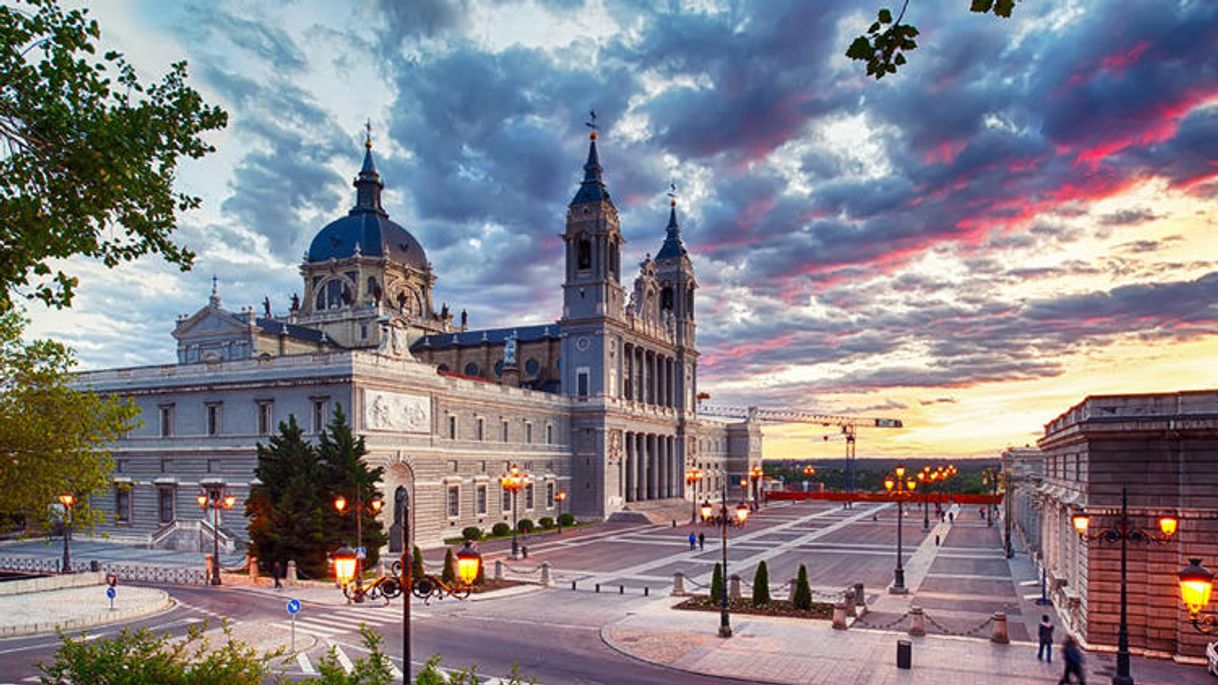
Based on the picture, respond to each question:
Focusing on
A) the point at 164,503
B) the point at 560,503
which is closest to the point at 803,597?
the point at 164,503

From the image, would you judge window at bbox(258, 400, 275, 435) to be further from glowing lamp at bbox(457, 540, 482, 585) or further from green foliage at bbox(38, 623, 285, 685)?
green foliage at bbox(38, 623, 285, 685)

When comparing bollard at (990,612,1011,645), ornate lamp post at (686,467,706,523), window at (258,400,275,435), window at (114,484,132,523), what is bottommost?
ornate lamp post at (686,467,706,523)

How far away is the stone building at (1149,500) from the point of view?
24938 millimetres

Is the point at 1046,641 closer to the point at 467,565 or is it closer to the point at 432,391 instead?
the point at 467,565

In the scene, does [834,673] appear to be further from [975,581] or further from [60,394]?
[60,394]

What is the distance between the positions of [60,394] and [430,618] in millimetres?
14845

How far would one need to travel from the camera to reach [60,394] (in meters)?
29.8

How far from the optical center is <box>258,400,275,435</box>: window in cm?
5422

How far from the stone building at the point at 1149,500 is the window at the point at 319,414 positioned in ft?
133

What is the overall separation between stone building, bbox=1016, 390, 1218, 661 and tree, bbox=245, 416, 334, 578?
31.4 m

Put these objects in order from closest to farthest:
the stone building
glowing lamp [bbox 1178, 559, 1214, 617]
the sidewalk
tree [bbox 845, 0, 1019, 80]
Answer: tree [bbox 845, 0, 1019, 80] < glowing lamp [bbox 1178, 559, 1214, 617] < the sidewalk < the stone building

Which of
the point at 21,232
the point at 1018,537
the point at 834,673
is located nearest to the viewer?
the point at 21,232

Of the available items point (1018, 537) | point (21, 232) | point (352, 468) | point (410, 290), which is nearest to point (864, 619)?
point (352, 468)

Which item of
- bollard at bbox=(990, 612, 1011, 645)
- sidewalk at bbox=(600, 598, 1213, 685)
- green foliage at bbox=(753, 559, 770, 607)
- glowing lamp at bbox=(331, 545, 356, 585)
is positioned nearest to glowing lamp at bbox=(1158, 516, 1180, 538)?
sidewalk at bbox=(600, 598, 1213, 685)
